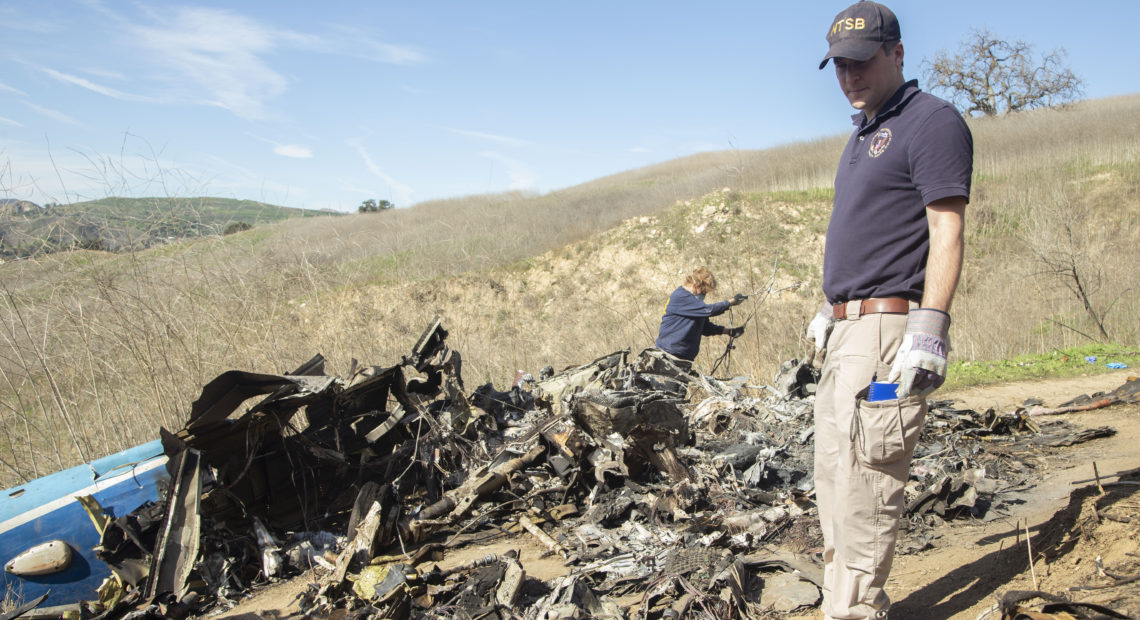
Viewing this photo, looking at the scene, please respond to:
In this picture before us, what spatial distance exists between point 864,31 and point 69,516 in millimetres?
4545

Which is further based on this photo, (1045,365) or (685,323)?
(1045,365)

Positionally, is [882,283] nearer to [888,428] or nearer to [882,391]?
[882,391]

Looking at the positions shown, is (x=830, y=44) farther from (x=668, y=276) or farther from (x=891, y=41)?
(x=668, y=276)

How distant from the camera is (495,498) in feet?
14.5

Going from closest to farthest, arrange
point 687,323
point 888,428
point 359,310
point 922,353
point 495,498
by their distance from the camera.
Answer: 1. point 922,353
2. point 888,428
3. point 495,498
4. point 687,323
5. point 359,310

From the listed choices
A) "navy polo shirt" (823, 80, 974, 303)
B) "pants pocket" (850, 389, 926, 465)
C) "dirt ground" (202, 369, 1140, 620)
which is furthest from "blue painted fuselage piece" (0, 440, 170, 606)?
"navy polo shirt" (823, 80, 974, 303)

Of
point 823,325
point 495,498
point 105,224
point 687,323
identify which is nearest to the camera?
point 823,325

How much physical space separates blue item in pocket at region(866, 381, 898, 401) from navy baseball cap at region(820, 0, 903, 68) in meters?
1.09

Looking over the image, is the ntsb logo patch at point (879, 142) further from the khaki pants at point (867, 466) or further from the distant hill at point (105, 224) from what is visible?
the distant hill at point (105, 224)

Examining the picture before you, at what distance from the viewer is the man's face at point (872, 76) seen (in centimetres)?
216

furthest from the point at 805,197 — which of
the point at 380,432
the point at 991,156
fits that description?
the point at 380,432

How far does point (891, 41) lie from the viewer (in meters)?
2.15

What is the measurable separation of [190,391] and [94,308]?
111cm

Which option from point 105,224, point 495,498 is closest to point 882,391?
point 495,498
